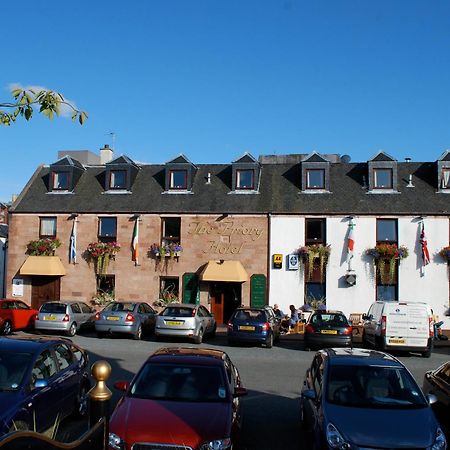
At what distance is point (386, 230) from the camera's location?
26625mm

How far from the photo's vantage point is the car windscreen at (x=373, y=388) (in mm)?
7105

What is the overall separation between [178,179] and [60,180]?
687 centimetres

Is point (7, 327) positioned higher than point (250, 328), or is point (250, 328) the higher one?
point (250, 328)

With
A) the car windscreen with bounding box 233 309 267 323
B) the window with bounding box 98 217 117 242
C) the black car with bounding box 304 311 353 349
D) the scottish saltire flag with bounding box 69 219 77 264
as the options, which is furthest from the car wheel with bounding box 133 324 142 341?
the scottish saltire flag with bounding box 69 219 77 264

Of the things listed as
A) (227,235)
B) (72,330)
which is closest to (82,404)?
(72,330)

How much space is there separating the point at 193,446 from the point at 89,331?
1936cm

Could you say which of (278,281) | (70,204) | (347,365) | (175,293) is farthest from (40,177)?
(347,365)

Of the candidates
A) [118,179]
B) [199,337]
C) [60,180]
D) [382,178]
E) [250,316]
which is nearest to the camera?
[250,316]

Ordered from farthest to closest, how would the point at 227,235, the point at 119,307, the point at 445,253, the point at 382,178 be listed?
the point at 382,178 < the point at 227,235 < the point at 445,253 < the point at 119,307

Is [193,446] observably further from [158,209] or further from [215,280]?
[158,209]

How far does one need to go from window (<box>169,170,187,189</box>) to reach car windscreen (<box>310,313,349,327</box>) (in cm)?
1257

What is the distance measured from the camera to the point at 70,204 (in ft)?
96.3

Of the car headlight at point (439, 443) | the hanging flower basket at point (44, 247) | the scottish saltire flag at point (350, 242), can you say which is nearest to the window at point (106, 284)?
the hanging flower basket at point (44, 247)

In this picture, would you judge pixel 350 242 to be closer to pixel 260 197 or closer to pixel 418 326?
pixel 260 197
